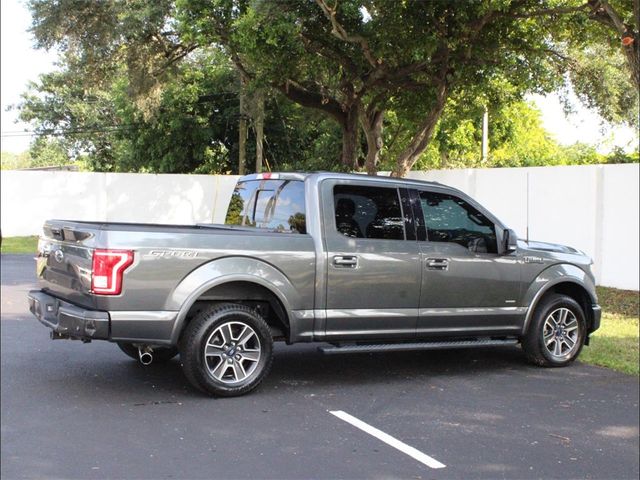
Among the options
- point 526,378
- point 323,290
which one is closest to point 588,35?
point 526,378

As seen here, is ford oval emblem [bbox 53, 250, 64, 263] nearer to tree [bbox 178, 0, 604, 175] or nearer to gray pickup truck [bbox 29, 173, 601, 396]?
gray pickup truck [bbox 29, 173, 601, 396]

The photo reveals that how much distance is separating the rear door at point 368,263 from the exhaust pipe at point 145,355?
1628 millimetres

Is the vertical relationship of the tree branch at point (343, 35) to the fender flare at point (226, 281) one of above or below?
above

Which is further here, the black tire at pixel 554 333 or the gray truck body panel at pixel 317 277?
the black tire at pixel 554 333

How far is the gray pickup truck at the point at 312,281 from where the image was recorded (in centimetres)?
542

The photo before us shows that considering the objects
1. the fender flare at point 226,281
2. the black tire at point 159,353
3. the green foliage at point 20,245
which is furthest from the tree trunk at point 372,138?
the fender flare at point 226,281

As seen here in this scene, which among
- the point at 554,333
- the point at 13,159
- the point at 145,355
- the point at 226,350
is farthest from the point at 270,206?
the point at 13,159

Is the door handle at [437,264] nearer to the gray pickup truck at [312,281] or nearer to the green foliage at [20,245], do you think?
the gray pickup truck at [312,281]

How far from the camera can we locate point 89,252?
532cm

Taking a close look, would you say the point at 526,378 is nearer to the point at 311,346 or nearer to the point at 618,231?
the point at 311,346

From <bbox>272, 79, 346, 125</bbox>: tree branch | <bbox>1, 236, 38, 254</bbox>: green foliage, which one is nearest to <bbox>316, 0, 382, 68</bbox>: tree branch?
<bbox>272, 79, 346, 125</bbox>: tree branch

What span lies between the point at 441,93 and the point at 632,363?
8.59 metres

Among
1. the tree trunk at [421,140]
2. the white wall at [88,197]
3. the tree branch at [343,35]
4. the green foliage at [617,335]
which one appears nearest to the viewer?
the green foliage at [617,335]

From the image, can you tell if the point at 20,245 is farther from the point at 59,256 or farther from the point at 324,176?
the point at 324,176
